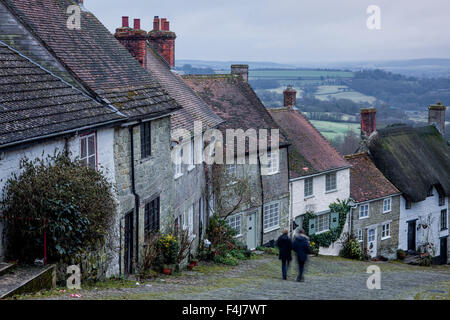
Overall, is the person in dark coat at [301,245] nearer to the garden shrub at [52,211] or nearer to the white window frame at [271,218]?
the garden shrub at [52,211]

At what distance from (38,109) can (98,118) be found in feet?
5.29

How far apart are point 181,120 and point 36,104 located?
8.77 meters

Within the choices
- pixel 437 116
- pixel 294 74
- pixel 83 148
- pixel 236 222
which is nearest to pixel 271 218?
pixel 236 222

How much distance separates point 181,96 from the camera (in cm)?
2392

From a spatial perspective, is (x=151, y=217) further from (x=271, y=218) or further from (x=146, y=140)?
(x=271, y=218)

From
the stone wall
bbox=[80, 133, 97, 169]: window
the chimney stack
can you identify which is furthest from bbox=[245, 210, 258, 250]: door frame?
bbox=[80, 133, 97, 169]: window

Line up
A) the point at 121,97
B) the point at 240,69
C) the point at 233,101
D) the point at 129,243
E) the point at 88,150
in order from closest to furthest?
the point at 88,150
the point at 121,97
the point at 129,243
the point at 233,101
the point at 240,69

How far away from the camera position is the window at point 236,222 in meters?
26.9

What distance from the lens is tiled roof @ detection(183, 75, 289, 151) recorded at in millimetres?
28719

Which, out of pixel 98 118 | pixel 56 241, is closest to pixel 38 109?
pixel 98 118

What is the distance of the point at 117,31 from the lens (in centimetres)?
2080

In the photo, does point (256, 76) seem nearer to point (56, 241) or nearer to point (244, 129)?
point (244, 129)

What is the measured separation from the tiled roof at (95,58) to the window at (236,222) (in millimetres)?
10104

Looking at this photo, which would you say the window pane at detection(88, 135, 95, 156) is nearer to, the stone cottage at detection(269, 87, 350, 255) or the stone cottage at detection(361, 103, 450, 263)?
the stone cottage at detection(269, 87, 350, 255)
